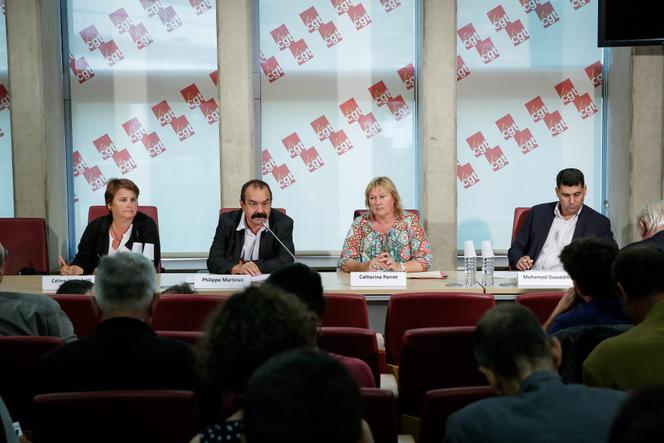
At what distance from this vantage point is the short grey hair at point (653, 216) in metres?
4.20

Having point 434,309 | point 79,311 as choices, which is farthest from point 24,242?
point 434,309

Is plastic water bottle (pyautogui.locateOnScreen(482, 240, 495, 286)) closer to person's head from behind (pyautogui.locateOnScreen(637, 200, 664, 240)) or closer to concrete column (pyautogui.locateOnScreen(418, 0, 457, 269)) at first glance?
person's head from behind (pyautogui.locateOnScreen(637, 200, 664, 240))

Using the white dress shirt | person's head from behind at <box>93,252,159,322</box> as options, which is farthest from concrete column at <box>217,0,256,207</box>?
person's head from behind at <box>93,252,159,322</box>

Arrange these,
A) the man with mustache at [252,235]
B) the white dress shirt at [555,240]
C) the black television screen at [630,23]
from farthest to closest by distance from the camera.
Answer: the black television screen at [630,23], the white dress shirt at [555,240], the man with mustache at [252,235]

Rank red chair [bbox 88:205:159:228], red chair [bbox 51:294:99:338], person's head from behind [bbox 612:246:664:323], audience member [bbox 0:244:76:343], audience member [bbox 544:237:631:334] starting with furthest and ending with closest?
red chair [bbox 88:205:159:228] < red chair [bbox 51:294:99:338] < audience member [bbox 0:244:76:343] < audience member [bbox 544:237:631:334] < person's head from behind [bbox 612:246:664:323]

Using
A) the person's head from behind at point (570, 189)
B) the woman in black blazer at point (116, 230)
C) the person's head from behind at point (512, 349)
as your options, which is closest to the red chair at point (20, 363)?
the person's head from behind at point (512, 349)

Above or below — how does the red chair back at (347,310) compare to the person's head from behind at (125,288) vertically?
below

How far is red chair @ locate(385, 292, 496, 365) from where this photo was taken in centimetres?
321

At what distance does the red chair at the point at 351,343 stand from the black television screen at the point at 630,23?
4067 millimetres

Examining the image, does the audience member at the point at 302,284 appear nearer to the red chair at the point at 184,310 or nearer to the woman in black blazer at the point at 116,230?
the red chair at the point at 184,310

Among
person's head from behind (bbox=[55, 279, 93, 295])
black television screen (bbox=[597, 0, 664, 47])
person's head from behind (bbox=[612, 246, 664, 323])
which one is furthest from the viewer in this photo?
black television screen (bbox=[597, 0, 664, 47])

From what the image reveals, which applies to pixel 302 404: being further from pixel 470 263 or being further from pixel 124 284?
pixel 470 263

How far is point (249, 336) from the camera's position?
61.9 inches

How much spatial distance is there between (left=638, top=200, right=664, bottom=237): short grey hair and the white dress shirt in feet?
2.59
